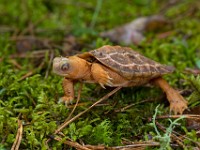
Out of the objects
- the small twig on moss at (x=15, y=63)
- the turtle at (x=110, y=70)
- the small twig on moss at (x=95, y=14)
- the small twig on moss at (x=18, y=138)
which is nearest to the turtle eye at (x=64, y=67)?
the turtle at (x=110, y=70)

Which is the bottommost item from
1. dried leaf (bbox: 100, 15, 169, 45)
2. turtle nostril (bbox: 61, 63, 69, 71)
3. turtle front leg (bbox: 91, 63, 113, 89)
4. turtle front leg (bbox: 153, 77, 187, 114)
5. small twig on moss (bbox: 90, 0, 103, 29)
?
turtle front leg (bbox: 153, 77, 187, 114)

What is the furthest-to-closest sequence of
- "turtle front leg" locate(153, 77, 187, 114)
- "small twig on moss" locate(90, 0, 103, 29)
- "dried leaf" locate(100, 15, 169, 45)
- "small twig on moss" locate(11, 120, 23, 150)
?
"small twig on moss" locate(90, 0, 103, 29) → "dried leaf" locate(100, 15, 169, 45) → "turtle front leg" locate(153, 77, 187, 114) → "small twig on moss" locate(11, 120, 23, 150)

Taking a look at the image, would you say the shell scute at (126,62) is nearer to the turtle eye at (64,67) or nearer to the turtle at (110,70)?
the turtle at (110,70)

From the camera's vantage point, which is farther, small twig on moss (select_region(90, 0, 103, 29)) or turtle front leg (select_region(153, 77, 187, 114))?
small twig on moss (select_region(90, 0, 103, 29))

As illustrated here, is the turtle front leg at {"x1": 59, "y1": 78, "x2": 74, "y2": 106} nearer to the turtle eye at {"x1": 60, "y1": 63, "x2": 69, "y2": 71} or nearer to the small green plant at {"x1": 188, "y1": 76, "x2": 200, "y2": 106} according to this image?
the turtle eye at {"x1": 60, "y1": 63, "x2": 69, "y2": 71}

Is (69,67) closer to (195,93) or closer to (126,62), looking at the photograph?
(126,62)

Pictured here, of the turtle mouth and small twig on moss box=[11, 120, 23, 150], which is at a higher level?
the turtle mouth

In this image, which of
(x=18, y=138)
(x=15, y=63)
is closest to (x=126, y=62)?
(x=18, y=138)

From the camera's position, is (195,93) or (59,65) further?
(195,93)

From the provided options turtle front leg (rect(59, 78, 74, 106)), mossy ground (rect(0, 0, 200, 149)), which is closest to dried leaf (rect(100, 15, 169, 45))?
mossy ground (rect(0, 0, 200, 149))
